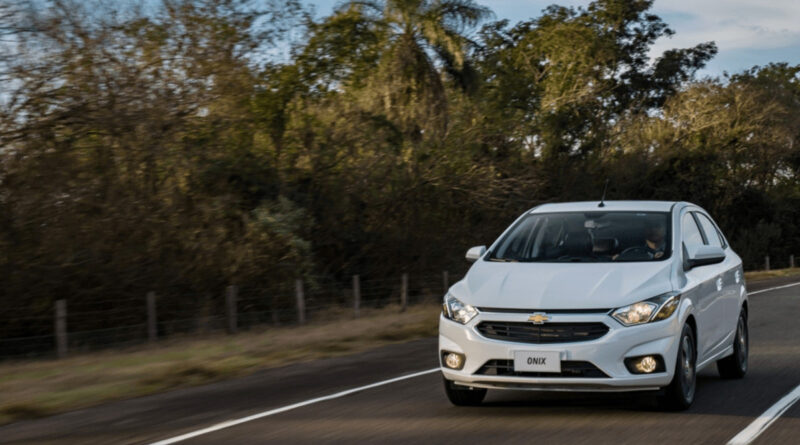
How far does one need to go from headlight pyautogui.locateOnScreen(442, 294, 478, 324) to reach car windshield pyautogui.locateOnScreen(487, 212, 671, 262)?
3.07 feet

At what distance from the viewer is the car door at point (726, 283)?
9.48 m

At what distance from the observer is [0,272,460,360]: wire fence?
1520cm

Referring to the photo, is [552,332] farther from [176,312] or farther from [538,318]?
[176,312]

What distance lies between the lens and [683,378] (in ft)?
26.0

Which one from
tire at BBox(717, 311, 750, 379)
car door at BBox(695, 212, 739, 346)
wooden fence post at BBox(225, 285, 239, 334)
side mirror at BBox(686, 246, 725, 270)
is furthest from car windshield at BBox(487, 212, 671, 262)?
wooden fence post at BBox(225, 285, 239, 334)

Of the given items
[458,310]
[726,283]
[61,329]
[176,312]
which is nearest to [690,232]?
[726,283]

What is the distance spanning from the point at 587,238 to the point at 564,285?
1.22m

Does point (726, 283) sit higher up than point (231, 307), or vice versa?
point (726, 283)

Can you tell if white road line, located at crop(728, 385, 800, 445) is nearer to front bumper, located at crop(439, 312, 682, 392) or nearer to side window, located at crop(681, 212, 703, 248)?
front bumper, located at crop(439, 312, 682, 392)

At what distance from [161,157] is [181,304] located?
269cm

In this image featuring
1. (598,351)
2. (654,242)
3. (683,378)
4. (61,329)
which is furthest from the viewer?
(61,329)

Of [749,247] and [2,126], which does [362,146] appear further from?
[749,247]

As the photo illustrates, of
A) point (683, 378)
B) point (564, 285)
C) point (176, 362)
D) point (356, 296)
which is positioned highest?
point (564, 285)

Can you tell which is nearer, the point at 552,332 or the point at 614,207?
the point at 552,332
